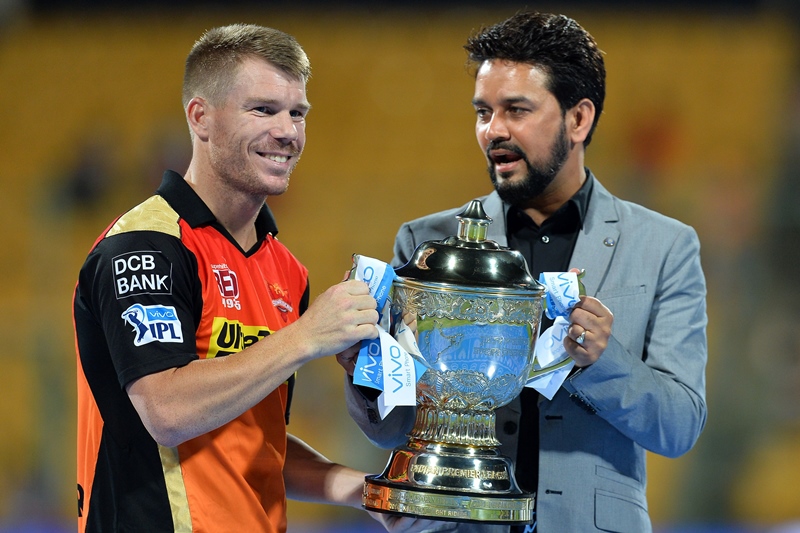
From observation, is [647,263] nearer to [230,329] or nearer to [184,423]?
[230,329]

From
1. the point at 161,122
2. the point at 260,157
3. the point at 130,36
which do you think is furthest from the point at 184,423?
the point at 130,36

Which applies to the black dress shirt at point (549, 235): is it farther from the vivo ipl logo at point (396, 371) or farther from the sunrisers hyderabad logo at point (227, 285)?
the sunrisers hyderabad logo at point (227, 285)

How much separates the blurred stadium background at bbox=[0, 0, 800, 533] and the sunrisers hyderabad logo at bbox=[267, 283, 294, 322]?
3493 millimetres

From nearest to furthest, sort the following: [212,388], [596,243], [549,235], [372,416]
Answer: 1. [212,388]
2. [372,416]
3. [596,243]
4. [549,235]

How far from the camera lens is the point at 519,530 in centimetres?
249

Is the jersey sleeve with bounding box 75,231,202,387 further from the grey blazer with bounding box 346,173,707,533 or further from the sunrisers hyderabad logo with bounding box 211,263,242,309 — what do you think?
the grey blazer with bounding box 346,173,707,533

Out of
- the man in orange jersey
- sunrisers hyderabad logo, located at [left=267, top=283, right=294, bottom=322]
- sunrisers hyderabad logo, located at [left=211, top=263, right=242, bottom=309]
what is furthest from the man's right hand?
sunrisers hyderabad logo, located at [left=267, top=283, right=294, bottom=322]

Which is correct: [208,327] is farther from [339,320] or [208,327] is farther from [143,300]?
[339,320]

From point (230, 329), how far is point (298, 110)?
0.49 meters

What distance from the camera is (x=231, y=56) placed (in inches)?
88.2

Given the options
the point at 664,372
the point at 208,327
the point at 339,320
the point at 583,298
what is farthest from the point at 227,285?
the point at 664,372

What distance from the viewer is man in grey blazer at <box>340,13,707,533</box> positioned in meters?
2.38

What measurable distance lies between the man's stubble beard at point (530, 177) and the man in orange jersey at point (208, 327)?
23.4 inches

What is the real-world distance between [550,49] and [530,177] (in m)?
0.33
